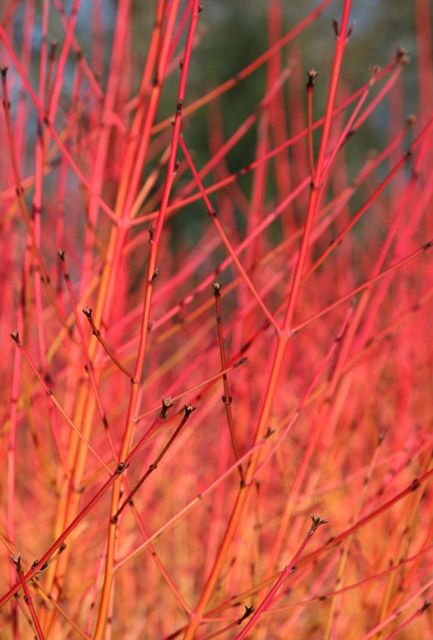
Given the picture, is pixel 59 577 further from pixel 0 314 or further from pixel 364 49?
pixel 364 49

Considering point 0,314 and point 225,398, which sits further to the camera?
point 0,314

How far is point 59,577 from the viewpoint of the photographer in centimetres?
95

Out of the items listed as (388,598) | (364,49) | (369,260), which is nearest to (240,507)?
(388,598)

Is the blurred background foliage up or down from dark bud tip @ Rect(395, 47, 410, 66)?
up

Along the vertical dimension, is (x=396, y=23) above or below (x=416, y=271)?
above

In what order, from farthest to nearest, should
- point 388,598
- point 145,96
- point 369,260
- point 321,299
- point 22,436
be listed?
point 22,436, point 369,260, point 321,299, point 145,96, point 388,598

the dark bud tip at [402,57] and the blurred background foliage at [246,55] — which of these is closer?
the dark bud tip at [402,57]

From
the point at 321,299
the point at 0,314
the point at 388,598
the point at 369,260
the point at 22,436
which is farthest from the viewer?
the point at 22,436

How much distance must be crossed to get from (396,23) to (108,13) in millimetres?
2864

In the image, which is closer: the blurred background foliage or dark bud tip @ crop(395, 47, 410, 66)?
dark bud tip @ crop(395, 47, 410, 66)

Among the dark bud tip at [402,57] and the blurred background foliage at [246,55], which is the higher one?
the blurred background foliage at [246,55]

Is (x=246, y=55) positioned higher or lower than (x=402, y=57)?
higher

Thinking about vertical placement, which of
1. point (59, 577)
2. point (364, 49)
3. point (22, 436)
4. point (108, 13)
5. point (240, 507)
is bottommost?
point (240, 507)

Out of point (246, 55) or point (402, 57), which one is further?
point (246, 55)
